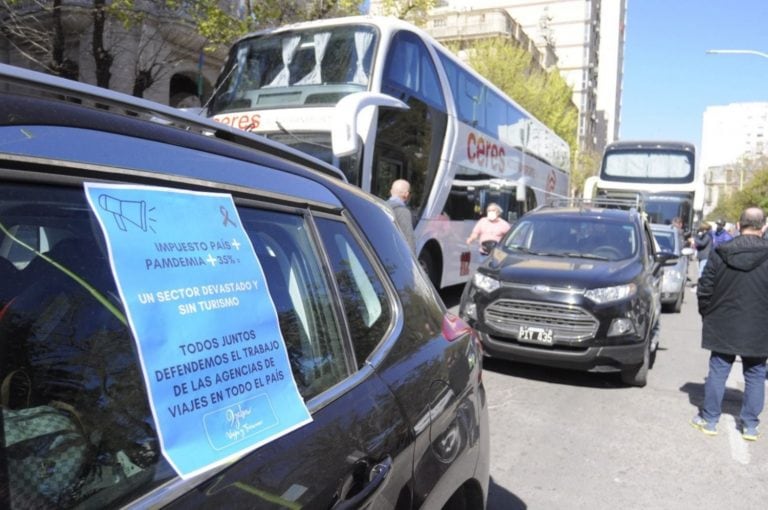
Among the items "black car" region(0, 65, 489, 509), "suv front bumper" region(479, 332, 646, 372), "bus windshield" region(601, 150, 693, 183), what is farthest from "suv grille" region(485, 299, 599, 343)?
"bus windshield" region(601, 150, 693, 183)

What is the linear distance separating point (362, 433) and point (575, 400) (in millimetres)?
4484

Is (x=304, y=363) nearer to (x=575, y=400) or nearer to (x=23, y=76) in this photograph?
(x=23, y=76)

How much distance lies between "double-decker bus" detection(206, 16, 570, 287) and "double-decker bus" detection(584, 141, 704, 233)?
11999mm

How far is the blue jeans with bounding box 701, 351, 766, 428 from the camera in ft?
15.0

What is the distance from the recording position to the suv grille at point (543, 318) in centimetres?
558

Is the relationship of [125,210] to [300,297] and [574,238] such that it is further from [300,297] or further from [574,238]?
[574,238]

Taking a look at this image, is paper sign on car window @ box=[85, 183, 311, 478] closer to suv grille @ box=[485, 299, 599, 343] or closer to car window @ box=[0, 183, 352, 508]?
car window @ box=[0, 183, 352, 508]

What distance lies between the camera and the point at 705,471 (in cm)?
407

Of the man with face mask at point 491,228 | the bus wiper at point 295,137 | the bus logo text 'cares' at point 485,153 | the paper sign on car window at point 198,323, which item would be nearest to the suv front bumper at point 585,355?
the bus wiper at point 295,137

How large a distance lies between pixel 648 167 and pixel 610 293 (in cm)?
1741

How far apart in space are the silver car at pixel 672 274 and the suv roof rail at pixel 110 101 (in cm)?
1023

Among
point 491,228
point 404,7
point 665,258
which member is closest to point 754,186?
point 404,7

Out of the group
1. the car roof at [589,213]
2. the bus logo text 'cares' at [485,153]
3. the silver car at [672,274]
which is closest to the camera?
the car roof at [589,213]

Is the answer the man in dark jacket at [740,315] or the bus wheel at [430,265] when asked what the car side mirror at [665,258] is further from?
the bus wheel at [430,265]
